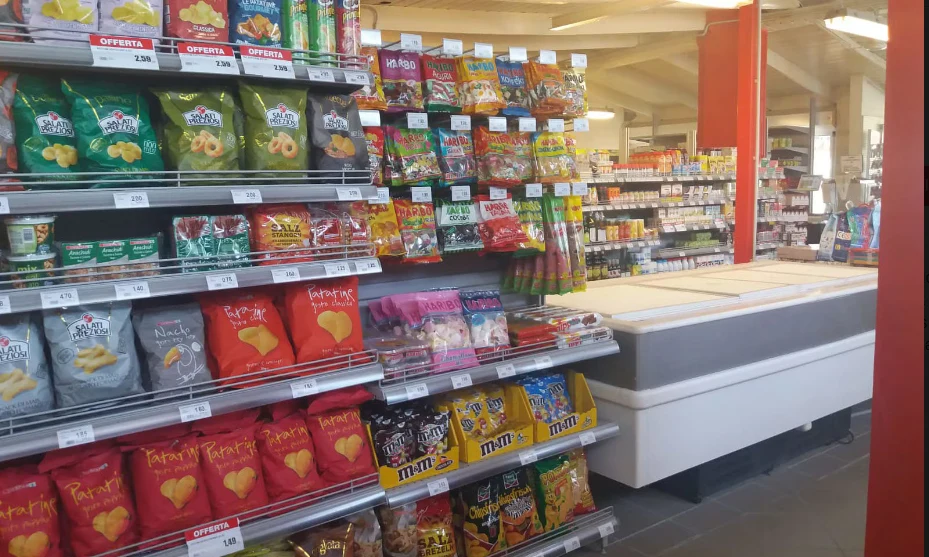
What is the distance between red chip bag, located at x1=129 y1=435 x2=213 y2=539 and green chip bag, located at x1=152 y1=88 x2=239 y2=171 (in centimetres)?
88

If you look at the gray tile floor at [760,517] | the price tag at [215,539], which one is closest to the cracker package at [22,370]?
the price tag at [215,539]

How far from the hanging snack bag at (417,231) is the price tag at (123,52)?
1.11 m

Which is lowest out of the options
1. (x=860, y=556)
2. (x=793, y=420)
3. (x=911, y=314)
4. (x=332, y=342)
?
(x=860, y=556)

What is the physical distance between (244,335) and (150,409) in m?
0.36

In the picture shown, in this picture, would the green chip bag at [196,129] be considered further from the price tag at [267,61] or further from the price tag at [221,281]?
the price tag at [221,281]

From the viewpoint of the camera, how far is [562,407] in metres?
3.08

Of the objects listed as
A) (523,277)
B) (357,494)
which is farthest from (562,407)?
(357,494)

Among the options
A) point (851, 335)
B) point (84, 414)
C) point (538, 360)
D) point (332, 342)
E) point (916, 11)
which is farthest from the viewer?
point (851, 335)

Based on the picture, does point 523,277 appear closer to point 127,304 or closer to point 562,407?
point 562,407

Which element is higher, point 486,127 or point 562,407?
point 486,127

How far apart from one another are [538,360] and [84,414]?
5.47 ft

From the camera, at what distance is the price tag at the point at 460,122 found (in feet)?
9.40

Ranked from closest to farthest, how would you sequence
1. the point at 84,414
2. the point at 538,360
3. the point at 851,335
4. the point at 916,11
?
the point at 916,11, the point at 84,414, the point at 538,360, the point at 851,335

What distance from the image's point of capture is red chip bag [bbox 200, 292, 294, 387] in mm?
2219
